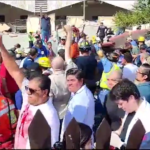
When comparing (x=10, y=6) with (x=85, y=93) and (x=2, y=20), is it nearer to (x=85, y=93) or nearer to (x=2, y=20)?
(x=2, y=20)

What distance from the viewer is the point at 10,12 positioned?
40.6 m

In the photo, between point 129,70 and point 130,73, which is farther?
point 129,70

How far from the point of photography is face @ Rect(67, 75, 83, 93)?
4.80 meters

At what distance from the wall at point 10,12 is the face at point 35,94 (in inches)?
1456

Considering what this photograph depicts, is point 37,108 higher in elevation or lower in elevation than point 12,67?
lower

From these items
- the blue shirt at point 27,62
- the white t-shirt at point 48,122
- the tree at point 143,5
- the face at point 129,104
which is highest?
the tree at point 143,5

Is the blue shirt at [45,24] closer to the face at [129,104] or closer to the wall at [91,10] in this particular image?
the wall at [91,10]

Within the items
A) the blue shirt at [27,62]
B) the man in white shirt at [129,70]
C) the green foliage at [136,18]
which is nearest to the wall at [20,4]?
the green foliage at [136,18]

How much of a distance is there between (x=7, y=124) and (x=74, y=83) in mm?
1136

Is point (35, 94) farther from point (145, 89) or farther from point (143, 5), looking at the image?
point (143, 5)

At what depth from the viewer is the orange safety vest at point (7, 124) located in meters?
3.92

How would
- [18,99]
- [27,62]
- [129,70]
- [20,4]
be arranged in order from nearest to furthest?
[18,99] < [129,70] < [27,62] < [20,4]

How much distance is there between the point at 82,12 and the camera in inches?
1626

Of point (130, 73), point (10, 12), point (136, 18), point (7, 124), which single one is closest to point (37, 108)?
point (7, 124)
